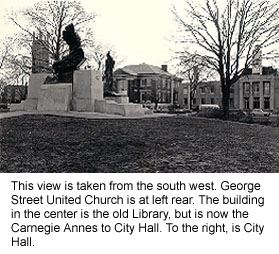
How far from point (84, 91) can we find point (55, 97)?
2.06ft

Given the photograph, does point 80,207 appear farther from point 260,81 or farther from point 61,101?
point 260,81

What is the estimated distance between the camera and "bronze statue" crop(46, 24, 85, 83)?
8812 mm

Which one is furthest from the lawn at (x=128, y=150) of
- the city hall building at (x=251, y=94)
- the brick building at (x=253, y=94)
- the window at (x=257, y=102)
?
the window at (x=257, y=102)

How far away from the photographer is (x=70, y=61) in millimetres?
8844

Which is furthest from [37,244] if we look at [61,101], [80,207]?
[61,101]

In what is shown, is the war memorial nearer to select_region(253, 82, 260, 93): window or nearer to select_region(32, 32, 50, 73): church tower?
select_region(32, 32, 50, 73): church tower

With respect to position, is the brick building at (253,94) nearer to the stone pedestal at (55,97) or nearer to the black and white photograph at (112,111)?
the black and white photograph at (112,111)

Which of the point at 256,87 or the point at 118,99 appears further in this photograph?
the point at 256,87

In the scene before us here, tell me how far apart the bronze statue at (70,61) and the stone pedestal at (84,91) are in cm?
20

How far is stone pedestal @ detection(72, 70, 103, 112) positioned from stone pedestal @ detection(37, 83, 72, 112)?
0.17m

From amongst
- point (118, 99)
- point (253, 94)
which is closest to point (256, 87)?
point (253, 94)

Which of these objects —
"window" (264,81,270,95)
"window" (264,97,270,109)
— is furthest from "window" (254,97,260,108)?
"window" (264,81,270,95)

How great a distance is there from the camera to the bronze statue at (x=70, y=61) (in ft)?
28.9

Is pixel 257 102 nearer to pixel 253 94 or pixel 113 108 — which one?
pixel 253 94
